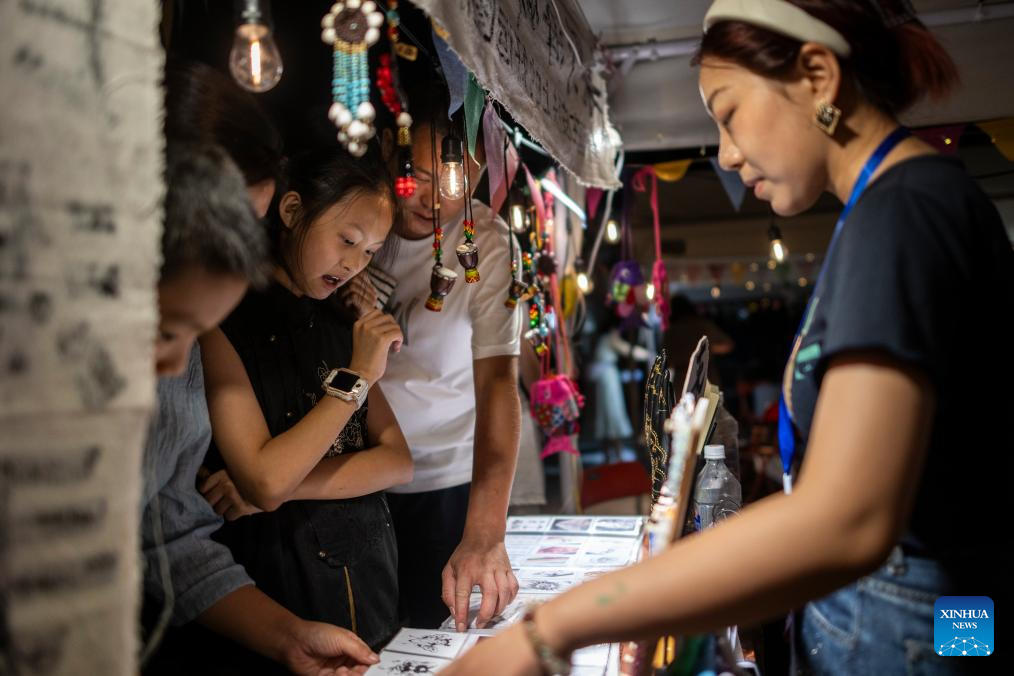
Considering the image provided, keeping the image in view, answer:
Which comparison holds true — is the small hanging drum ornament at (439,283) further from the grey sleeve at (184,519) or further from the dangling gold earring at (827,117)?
the dangling gold earring at (827,117)

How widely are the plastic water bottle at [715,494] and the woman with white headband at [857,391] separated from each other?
66cm

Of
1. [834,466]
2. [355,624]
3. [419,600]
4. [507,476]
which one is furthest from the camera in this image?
[419,600]

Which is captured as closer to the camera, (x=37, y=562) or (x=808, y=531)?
(x=37, y=562)

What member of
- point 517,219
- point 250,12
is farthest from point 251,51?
point 517,219

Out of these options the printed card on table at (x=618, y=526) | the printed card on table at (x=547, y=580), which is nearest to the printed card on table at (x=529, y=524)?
the printed card on table at (x=618, y=526)

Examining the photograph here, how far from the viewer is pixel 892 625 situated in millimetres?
923

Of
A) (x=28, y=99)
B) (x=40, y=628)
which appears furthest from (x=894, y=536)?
(x=28, y=99)

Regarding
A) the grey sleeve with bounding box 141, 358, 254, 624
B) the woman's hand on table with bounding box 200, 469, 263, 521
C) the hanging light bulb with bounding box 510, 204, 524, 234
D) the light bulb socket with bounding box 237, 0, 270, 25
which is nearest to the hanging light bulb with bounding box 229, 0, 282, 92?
the light bulb socket with bounding box 237, 0, 270, 25

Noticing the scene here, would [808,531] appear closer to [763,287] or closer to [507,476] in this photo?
[507,476]

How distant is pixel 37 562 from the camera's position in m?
0.63

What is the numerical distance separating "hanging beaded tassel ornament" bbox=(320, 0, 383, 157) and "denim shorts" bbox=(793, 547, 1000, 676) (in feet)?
3.00

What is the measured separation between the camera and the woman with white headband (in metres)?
0.76

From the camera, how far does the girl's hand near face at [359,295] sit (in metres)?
1.87

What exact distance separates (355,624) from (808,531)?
114 centimetres
